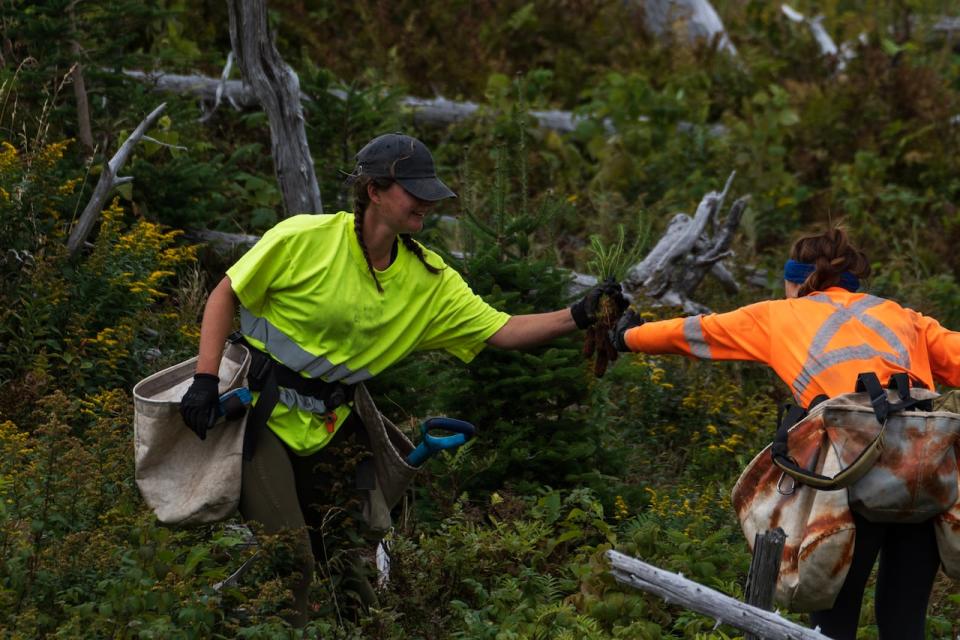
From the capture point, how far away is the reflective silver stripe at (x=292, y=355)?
4645 millimetres

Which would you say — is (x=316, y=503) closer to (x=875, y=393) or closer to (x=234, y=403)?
(x=234, y=403)

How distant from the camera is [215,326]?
4.50 meters

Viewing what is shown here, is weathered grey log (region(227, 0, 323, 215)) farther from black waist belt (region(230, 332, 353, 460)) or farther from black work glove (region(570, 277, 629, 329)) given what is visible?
black waist belt (region(230, 332, 353, 460))

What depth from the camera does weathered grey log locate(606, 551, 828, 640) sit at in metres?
4.50

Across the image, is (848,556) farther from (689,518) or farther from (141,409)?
(141,409)

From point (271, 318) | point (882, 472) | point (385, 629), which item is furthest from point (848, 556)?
point (271, 318)

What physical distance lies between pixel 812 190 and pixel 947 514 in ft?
28.2

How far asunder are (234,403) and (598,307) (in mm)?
1618

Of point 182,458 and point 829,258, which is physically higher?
point 829,258

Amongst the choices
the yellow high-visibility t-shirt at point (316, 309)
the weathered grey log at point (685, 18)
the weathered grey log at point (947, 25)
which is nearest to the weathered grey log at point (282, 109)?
the yellow high-visibility t-shirt at point (316, 309)

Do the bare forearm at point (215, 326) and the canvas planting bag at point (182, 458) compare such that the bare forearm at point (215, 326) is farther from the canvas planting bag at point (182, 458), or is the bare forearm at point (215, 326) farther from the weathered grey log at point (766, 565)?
the weathered grey log at point (766, 565)

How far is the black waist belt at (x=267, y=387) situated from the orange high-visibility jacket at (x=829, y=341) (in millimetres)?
1511

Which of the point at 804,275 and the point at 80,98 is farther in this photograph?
the point at 80,98

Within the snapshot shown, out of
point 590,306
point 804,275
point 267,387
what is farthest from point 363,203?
point 804,275
